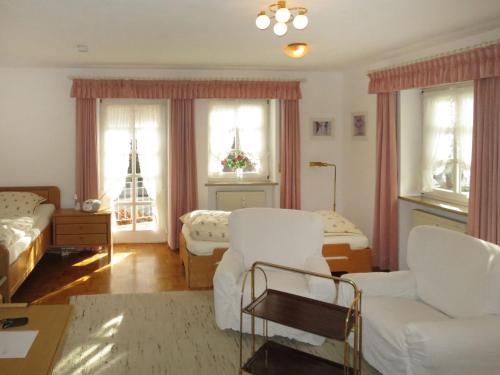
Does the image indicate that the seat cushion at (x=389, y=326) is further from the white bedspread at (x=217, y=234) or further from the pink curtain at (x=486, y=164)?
the white bedspread at (x=217, y=234)

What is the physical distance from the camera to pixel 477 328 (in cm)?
274

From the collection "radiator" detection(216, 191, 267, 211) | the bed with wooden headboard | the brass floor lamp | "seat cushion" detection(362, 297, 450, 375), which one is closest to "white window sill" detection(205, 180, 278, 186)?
"radiator" detection(216, 191, 267, 211)

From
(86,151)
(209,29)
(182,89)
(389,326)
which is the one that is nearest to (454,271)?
(389,326)

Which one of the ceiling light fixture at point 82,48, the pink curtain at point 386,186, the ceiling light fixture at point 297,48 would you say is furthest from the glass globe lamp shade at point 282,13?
the pink curtain at point 386,186

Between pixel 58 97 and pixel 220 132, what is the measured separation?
2096 millimetres

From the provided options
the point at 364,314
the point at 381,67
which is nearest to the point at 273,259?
the point at 364,314

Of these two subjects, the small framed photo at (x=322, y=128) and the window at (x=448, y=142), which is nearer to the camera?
the window at (x=448, y=142)

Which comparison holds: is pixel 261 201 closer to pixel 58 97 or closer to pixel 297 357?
pixel 58 97

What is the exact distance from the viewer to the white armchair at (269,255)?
3791 millimetres

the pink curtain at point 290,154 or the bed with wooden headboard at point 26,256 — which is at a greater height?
the pink curtain at point 290,154

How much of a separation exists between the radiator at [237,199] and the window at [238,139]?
0.29 metres

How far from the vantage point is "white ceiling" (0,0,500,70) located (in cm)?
362

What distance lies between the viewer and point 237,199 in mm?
6855

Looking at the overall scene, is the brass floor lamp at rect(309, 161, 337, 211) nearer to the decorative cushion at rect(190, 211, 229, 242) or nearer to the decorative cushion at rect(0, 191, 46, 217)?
the decorative cushion at rect(190, 211, 229, 242)
